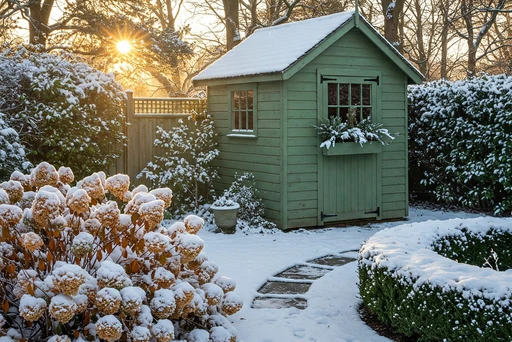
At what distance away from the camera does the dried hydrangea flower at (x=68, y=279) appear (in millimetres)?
3740

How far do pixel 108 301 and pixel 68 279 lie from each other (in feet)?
0.95

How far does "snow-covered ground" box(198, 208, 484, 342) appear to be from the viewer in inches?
194

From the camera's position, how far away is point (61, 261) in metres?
4.11

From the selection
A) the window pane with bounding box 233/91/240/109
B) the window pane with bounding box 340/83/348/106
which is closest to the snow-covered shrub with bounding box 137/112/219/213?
the window pane with bounding box 233/91/240/109

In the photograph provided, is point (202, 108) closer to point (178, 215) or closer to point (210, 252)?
point (178, 215)

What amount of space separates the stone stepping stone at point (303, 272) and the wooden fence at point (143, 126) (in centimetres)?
439

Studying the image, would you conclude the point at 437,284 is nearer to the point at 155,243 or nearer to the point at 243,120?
the point at 155,243

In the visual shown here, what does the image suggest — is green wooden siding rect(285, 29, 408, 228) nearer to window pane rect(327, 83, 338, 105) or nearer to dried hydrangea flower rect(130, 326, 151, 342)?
window pane rect(327, 83, 338, 105)

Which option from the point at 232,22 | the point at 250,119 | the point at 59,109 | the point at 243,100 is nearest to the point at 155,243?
the point at 59,109

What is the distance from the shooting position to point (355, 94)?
9.91m

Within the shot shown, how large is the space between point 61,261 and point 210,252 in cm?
404

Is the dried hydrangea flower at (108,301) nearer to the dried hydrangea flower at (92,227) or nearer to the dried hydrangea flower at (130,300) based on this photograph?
the dried hydrangea flower at (130,300)

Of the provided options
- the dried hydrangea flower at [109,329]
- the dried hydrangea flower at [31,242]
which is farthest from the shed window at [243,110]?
the dried hydrangea flower at [109,329]

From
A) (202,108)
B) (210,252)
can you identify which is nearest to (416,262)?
(210,252)
